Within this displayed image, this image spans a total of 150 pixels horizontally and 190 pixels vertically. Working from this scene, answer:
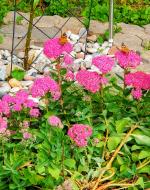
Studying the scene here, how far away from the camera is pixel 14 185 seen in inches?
100

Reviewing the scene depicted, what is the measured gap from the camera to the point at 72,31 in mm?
5633

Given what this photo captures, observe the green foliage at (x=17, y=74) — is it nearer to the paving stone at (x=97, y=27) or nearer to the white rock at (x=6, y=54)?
the white rock at (x=6, y=54)

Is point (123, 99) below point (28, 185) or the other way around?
the other way around

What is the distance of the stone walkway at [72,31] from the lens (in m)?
5.39

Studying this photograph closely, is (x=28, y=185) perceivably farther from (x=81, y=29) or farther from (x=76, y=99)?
(x=81, y=29)

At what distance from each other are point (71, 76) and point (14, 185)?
2.22 feet

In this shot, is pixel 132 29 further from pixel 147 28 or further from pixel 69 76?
pixel 69 76

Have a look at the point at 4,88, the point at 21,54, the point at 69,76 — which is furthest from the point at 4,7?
the point at 69,76

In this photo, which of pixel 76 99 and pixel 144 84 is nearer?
pixel 144 84

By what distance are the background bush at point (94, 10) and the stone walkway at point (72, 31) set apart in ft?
0.37

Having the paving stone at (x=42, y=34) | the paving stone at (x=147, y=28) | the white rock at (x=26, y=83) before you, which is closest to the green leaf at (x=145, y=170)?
the white rock at (x=26, y=83)

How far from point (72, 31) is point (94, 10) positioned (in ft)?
1.50

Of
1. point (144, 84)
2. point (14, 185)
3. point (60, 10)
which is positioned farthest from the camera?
point (60, 10)

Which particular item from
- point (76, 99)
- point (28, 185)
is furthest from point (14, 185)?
point (76, 99)
